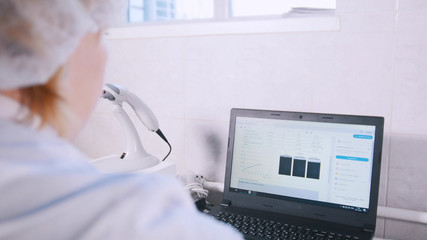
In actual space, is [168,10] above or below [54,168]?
above

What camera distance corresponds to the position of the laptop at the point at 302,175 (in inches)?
37.2

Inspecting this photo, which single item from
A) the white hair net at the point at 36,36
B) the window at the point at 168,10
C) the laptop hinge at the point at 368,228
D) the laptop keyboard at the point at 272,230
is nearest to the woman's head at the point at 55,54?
the white hair net at the point at 36,36

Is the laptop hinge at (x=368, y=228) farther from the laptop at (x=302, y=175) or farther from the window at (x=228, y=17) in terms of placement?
the window at (x=228, y=17)

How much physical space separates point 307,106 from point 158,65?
1.91 feet

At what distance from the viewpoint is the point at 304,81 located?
1.17 meters

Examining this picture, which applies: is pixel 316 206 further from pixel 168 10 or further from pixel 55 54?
pixel 168 10

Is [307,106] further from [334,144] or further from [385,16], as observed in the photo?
[385,16]

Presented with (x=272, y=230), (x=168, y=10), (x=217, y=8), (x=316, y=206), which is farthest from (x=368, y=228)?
(x=168, y=10)

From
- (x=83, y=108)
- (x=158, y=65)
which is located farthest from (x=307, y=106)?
(x=83, y=108)

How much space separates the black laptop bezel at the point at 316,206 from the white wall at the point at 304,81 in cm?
15

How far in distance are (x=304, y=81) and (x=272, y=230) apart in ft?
1.58

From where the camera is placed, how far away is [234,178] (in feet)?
3.64

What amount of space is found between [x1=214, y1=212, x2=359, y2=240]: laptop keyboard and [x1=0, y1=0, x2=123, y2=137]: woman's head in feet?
2.01

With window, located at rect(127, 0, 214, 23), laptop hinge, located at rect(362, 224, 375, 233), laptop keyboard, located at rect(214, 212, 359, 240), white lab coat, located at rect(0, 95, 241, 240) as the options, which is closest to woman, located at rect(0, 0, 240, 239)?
white lab coat, located at rect(0, 95, 241, 240)
